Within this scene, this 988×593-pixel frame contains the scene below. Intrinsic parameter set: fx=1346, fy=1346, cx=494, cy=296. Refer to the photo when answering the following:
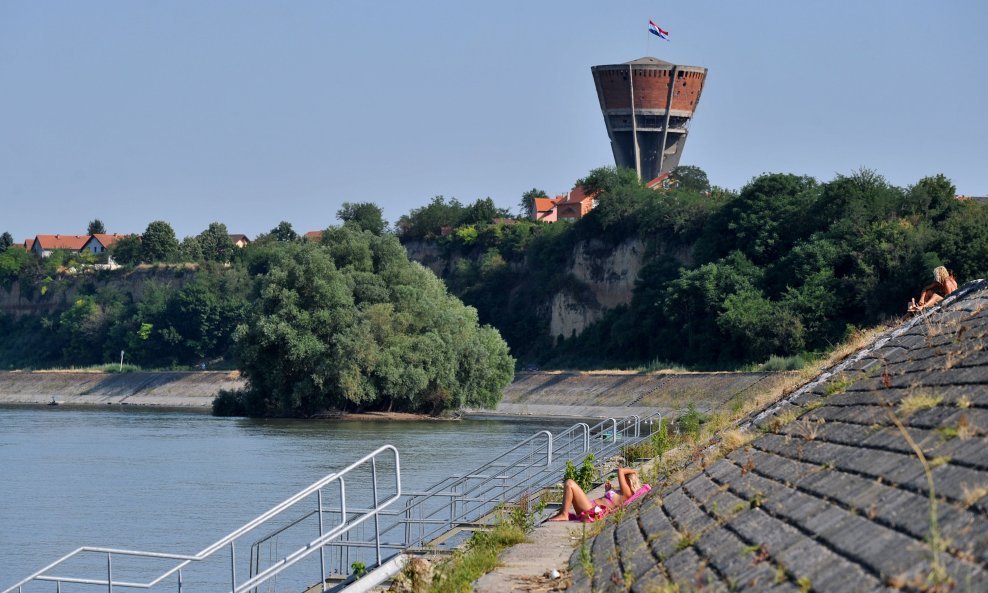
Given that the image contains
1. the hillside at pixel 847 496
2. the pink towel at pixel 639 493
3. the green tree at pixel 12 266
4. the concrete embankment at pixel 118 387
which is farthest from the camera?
the green tree at pixel 12 266

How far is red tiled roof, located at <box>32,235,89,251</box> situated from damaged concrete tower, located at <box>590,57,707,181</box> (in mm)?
90901

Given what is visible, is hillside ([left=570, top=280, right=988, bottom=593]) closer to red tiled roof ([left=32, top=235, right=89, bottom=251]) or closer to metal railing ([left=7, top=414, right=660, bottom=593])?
metal railing ([left=7, top=414, right=660, bottom=593])

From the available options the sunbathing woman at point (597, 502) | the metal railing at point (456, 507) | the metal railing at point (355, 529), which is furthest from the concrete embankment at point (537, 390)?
the sunbathing woman at point (597, 502)

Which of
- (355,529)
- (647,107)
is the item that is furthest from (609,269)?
(355,529)

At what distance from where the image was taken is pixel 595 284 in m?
102

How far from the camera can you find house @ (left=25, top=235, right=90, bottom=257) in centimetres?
18812

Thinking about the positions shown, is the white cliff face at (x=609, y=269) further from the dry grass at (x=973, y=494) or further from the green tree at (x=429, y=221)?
the dry grass at (x=973, y=494)

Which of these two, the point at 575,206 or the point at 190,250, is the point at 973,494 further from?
the point at 190,250

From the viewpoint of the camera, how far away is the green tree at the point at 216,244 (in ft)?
476

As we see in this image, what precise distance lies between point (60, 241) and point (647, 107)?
9927cm

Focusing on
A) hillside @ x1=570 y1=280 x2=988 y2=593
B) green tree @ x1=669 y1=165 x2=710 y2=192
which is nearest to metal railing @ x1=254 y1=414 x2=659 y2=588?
hillside @ x1=570 y1=280 x2=988 y2=593

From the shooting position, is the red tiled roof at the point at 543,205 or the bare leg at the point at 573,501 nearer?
the bare leg at the point at 573,501

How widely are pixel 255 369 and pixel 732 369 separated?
25.3 metres

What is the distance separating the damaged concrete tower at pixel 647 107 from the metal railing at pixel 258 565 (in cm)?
9067
